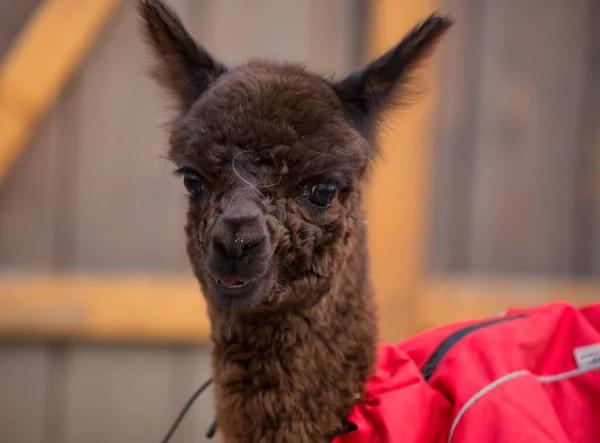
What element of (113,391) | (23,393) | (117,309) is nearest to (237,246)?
(117,309)

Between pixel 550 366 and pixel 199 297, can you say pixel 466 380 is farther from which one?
pixel 199 297

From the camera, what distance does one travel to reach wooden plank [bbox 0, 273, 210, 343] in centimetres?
208

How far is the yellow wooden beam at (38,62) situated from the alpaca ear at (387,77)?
1.33 meters

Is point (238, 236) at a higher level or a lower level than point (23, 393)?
higher

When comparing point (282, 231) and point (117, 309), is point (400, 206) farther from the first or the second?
point (282, 231)

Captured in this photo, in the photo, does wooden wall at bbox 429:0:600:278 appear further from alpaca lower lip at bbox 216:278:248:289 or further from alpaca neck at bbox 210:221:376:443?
alpaca lower lip at bbox 216:278:248:289

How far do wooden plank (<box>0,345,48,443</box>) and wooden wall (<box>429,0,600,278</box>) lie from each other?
4.69ft

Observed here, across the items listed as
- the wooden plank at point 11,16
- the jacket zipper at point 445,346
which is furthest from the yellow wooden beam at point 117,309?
the jacket zipper at point 445,346

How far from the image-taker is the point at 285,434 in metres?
1.01

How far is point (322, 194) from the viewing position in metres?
1.03

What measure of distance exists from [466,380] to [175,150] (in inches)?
25.9

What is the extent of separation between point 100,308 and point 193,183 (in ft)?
3.94

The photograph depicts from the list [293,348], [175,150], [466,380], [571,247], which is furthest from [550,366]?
[571,247]

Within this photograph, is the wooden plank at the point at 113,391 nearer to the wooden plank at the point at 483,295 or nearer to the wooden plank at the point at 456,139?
the wooden plank at the point at 483,295
